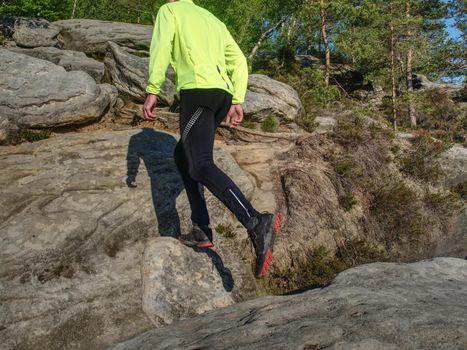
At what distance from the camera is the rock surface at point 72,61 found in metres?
11.1

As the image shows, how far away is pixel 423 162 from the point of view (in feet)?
29.5

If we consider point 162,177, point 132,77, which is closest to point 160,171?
point 162,177

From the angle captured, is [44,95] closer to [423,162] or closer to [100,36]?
[423,162]

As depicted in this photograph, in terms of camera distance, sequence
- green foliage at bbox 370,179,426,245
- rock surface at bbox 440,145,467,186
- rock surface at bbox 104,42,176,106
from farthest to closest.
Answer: rock surface at bbox 104,42,176,106, rock surface at bbox 440,145,467,186, green foliage at bbox 370,179,426,245

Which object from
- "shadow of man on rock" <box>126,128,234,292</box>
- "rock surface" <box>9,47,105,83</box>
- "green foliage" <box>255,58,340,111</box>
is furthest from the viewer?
"green foliage" <box>255,58,340,111</box>

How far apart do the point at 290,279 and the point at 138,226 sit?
2.24m

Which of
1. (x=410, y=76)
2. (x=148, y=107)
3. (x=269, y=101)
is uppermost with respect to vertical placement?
(x=410, y=76)

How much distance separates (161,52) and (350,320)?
2645mm

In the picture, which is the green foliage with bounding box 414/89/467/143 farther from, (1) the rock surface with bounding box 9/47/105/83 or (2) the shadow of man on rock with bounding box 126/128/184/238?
(2) the shadow of man on rock with bounding box 126/128/184/238

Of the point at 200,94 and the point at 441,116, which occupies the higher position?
the point at 441,116

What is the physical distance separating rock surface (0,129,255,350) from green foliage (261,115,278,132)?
340 centimetres

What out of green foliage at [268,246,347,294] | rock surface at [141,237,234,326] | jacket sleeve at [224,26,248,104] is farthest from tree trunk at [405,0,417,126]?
rock surface at [141,237,234,326]

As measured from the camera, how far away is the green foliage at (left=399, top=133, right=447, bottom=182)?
8.91 metres

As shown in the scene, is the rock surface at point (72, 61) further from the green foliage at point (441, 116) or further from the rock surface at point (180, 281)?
the green foliage at point (441, 116)
